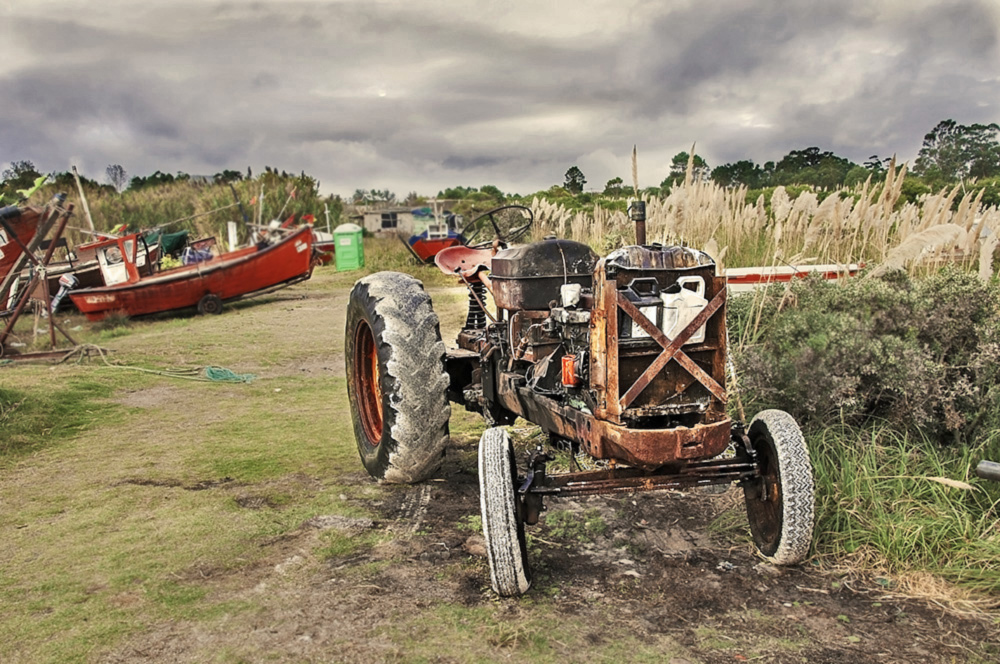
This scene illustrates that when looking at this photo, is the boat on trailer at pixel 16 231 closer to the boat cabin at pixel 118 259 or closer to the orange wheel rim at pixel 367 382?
the boat cabin at pixel 118 259

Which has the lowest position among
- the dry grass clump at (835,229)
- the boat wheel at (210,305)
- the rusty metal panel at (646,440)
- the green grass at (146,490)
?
the green grass at (146,490)

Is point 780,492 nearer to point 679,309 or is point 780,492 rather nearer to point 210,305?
point 679,309

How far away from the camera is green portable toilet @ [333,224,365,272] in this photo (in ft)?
73.9

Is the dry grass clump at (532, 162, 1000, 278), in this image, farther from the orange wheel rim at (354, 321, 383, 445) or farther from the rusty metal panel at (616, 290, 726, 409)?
the orange wheel rim at (354, 321, 383, 445)

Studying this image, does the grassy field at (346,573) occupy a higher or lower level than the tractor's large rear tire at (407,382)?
lower

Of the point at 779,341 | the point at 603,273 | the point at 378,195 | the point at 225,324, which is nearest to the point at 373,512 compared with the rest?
the point at 603,273

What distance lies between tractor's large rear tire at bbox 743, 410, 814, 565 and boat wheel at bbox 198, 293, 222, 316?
43.8 feet

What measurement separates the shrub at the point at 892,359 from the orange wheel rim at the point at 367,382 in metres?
Answer: 2.40

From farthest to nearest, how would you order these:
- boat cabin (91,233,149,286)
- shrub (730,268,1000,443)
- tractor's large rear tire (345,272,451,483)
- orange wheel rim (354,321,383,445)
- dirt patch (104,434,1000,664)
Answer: boat cabin (91,233,149,286) → orange wheel rim (354,321,383,445) → tractor's large rear tire (345,272,451,483) → shrub (730,268,1000,443) → dirt patch (104,434,1000,664)

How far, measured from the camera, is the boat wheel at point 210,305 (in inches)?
590

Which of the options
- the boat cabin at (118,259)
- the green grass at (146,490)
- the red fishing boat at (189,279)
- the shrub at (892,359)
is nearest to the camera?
the green grass at (146,490)

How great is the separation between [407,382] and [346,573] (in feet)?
3.98

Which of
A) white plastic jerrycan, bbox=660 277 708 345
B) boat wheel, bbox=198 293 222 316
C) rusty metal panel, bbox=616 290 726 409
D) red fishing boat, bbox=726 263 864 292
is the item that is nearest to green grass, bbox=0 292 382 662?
rusty metal panel, bbox=616 290 726 409

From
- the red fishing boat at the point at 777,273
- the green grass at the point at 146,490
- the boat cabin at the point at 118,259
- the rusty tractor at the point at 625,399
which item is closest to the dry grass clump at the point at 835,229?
the red fishing boat at the point at 777,273
